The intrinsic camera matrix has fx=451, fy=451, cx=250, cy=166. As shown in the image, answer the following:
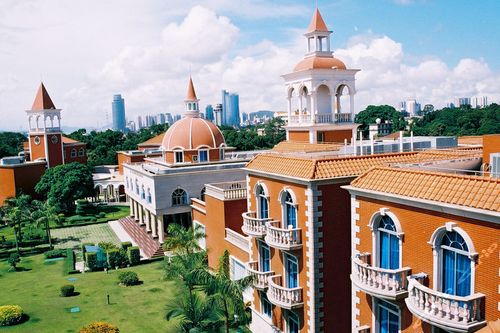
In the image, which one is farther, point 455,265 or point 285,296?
point 285,296

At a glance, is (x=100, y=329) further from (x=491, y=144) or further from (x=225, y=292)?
(x=491, y=144)

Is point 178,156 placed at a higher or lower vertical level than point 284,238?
higher

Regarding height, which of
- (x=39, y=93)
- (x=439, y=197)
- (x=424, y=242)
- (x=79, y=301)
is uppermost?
(x=39, y=93)

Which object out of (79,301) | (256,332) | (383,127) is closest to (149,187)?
(79,301)

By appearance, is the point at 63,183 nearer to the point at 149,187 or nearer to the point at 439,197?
the point at 149,187

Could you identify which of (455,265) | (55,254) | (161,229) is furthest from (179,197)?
(455,265)

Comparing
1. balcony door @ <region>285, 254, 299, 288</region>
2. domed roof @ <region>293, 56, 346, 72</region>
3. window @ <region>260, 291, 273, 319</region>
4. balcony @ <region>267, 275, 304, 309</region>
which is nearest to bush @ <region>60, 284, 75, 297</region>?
window @ <region>260, 291, 273, 319</region>

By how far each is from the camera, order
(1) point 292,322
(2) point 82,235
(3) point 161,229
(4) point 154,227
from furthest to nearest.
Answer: (2) point 82,235
(4) point 154,227
(3) point 161,229
(1) point 292,322
